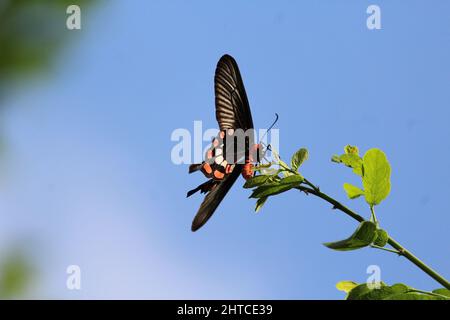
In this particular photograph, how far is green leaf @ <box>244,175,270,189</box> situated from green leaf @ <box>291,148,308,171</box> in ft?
0.30

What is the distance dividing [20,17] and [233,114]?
0.94 meters

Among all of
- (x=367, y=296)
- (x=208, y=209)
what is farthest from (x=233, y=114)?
(x=367, y=296)

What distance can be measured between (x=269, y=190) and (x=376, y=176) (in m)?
0.28

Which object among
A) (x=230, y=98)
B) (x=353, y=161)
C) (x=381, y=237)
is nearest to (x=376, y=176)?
(x=353, y=161)

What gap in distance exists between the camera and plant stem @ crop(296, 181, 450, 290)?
1.15 m

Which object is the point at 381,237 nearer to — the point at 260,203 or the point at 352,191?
the point at 352,191

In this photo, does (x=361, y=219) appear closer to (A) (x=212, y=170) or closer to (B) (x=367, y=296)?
(B) (x=367, y=296)

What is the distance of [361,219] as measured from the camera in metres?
1.27

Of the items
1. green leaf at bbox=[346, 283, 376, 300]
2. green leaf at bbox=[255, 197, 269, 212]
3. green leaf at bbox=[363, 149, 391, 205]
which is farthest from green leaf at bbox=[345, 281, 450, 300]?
green leaf at bbox=[255, 197, 269, 212]

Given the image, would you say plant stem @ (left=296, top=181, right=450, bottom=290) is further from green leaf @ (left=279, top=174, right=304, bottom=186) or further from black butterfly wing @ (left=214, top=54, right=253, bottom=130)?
black butterfly wing @ (left=214, top=54, right=253, bottom=130)

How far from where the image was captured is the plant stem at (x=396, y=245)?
→ 115cm

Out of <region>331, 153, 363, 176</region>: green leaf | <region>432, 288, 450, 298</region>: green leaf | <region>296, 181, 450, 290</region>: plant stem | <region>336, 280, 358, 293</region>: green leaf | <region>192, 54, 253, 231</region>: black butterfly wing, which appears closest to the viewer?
<region>296, 181, 450, 290</region>: plant stem

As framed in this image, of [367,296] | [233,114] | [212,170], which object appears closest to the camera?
[367,296]
